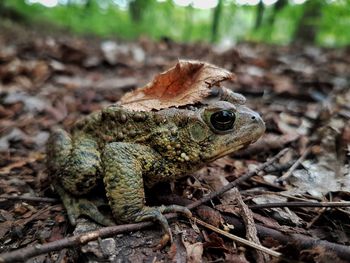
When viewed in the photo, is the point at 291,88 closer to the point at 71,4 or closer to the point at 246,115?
the point at 246,115

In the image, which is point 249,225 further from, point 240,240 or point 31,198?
point 31,198

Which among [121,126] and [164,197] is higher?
[121,126]

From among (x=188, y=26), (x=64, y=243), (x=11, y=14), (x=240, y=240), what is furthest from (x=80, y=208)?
(x=188, y=26)

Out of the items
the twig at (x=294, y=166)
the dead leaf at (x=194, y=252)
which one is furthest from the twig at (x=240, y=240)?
the twig at (x=294, y=166)

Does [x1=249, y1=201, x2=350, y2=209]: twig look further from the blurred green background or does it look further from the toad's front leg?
the blurred green background

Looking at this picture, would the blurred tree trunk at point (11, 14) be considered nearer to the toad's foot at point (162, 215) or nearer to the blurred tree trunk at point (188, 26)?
the blurred tree trunk at point (188, 26)

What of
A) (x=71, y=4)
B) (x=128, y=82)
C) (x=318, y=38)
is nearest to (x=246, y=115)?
(x=128, y=82)

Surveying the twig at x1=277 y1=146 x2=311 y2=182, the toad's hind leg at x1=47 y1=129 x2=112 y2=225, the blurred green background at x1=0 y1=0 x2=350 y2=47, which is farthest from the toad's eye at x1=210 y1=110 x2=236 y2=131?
the blurred green background at x1=0 y1=0 x2=350 y2=47
